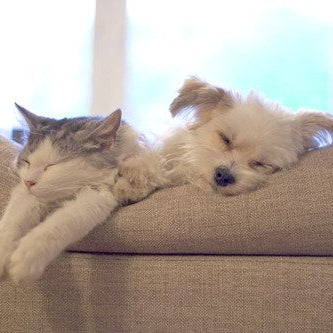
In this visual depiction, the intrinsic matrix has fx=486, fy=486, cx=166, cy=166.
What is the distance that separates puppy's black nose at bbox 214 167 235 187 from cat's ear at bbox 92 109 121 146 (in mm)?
333

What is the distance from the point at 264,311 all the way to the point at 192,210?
0.32m

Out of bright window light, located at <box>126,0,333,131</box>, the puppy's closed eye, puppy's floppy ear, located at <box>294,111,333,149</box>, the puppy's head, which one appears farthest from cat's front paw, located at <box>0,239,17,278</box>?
bright window light, located at <box>126,0,333,131</box>

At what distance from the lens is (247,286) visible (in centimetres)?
124

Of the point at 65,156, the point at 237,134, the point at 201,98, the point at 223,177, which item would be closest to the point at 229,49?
the point at 201,98

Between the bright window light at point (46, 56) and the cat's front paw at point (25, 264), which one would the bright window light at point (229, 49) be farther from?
the cat's front paw at point (25, 264)

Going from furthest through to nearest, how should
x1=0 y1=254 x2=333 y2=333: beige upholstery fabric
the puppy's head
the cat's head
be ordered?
the puppy's head → the cat's head → x1=0 y1=254 x2=333 y2=333: beige upholstery fabric

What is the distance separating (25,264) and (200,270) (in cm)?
46

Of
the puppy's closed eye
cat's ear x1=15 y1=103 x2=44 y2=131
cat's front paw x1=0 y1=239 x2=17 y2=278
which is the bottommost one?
cat's front paw x1=0 y1=239 x2=17 y2=278

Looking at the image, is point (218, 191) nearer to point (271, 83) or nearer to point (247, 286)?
point (247, 286)

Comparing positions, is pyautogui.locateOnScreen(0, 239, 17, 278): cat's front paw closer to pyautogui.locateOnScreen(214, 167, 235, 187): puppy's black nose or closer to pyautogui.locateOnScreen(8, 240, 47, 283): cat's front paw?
pyautogui.locateOnScreen(8, 240, 47, 283): cat's front paw

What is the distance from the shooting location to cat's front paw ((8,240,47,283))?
104 centimetres

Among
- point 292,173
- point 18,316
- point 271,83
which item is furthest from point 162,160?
point 271,83

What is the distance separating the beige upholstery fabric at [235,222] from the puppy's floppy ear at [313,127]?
0.29 meters

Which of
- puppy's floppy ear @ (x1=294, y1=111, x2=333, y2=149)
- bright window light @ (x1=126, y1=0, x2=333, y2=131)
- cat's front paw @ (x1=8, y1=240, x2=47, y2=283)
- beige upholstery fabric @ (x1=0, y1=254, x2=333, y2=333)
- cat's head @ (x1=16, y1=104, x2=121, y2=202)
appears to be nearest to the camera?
cat's front paw @ (x1=8, y1=240, x2=47, y2=283)
